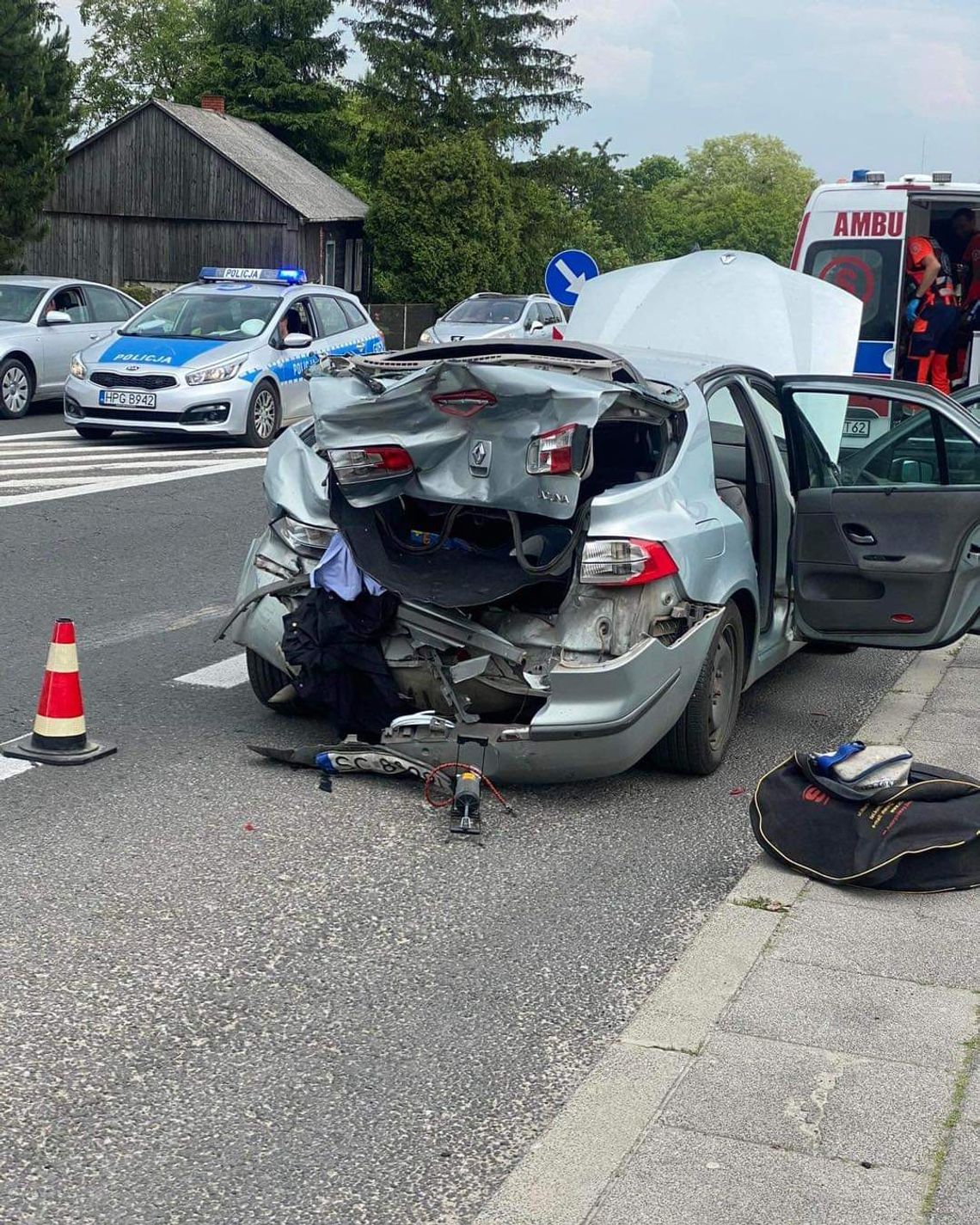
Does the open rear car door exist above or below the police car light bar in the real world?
below

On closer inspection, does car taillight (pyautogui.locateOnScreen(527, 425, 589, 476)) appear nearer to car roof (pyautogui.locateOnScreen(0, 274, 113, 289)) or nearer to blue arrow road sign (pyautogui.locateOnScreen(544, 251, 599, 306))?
blue arrow road sign (pyautogui.locateOnScreen(544, 251, 599, 306))

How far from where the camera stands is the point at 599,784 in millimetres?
6277

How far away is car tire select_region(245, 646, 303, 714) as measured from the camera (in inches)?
265

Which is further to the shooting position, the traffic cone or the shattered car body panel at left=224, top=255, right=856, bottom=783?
the traffic cone

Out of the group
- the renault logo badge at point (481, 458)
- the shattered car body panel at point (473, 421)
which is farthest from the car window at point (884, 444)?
the renault logo badge at point (481, 458)

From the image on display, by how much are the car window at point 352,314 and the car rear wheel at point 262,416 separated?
189 cm

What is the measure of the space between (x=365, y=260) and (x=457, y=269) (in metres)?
5.09

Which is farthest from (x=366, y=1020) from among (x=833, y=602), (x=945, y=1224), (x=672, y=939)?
(x=833, y=602)

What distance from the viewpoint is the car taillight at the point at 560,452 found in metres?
5.70

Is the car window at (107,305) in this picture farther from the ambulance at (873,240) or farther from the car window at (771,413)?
the car window at (771,413)

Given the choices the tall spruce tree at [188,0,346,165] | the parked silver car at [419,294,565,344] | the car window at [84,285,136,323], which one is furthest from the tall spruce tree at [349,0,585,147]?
the car window at [84,285,136,323]

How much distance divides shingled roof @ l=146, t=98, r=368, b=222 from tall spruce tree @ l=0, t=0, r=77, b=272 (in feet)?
61.0

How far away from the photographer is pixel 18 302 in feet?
63.0

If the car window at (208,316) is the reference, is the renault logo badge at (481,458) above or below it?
below
